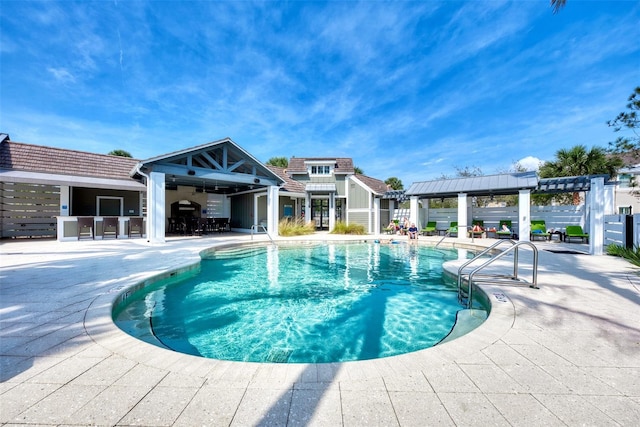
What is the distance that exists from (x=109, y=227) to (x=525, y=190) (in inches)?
822

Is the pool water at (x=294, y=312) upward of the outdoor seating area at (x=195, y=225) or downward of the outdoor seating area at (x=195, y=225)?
downward

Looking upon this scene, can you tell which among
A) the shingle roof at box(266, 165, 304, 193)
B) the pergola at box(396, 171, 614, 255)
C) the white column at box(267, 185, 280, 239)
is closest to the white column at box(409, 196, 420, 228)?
the pergola at box(396, 171, 614, 255)

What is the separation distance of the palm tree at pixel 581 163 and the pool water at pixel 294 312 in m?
16.3

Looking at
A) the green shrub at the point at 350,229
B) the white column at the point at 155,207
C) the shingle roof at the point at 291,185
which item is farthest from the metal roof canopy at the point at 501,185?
the white column at the point at 155,207

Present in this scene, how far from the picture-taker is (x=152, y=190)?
10648 millimetres

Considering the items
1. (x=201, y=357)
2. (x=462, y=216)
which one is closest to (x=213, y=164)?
(x=201, y=357)

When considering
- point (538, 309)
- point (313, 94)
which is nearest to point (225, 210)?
point (313, 94)

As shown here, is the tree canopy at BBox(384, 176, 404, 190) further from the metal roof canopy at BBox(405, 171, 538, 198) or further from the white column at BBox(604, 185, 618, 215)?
the white column at BBox(604, 185, 618, 215)

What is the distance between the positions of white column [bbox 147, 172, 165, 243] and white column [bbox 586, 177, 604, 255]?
15620 mm

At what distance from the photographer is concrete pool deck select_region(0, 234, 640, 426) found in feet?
5.20

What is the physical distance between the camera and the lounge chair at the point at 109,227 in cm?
1196

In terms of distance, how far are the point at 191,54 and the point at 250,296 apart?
14.1m

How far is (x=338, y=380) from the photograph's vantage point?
1971 mm

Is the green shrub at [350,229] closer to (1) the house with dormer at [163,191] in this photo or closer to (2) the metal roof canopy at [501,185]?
(1) the house with dormer at [163,191]
